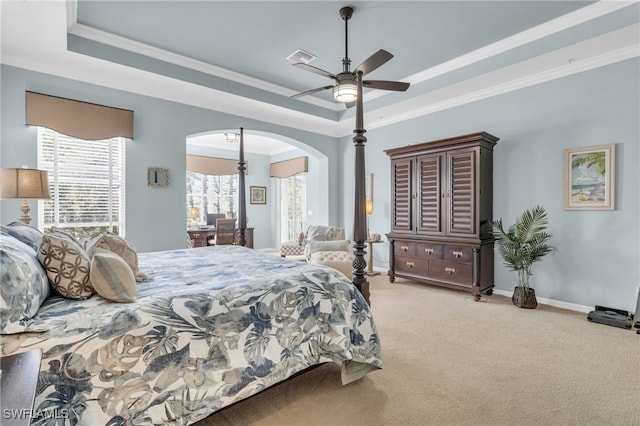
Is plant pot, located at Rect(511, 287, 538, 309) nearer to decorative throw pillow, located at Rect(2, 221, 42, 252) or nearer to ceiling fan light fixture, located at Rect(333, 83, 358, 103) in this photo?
ceiling fan light fixture, located at Rect(333, 83, 358, 103)

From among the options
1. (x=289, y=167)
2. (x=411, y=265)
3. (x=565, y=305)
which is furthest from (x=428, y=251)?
(x=289, y=167)

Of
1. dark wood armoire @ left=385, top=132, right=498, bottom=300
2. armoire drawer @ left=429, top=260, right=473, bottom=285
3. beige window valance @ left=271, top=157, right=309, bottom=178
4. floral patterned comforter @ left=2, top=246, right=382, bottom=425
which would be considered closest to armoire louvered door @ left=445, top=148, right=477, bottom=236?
dark wood armoire @ left=385, top=132, right=498, bottom=300

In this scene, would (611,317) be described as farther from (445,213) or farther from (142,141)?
(142,141)

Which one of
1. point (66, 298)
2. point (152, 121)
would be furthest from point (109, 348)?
point (152, 121)

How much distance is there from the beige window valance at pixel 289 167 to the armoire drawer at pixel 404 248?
3554mm

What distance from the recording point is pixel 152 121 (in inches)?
163

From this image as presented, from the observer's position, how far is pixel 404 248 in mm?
4801

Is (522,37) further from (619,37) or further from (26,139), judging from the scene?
(26,139)

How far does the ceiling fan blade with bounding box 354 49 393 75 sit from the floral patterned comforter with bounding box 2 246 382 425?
166 cm

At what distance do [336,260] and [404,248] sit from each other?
108 centimetres

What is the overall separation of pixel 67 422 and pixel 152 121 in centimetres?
377

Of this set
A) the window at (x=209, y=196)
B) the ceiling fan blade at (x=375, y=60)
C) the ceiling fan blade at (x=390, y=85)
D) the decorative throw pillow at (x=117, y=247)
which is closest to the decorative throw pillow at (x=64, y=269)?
the decorative throw pillow at (x=117, y=247)

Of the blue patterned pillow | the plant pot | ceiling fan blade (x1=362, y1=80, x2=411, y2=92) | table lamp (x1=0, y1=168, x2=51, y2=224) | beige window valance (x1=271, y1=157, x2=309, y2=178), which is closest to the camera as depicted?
the blue patterned pillow

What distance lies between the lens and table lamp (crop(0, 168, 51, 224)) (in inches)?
102
